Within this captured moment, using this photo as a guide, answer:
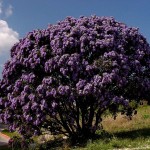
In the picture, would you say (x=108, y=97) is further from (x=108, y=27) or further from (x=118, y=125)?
(x=118, y=125)

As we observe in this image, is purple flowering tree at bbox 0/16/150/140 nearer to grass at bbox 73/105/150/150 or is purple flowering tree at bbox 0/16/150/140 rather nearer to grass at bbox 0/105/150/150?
grass at bbox 0/105/150/150

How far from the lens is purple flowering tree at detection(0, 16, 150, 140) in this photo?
25.0 metres

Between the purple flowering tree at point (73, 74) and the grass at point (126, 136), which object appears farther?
the purple flowering tree at point (73, 74)

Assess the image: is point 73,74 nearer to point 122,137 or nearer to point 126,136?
point 122,137

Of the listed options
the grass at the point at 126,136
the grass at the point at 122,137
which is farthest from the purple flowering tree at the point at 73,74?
the grass at the point at 126,136

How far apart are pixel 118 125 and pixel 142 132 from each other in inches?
227

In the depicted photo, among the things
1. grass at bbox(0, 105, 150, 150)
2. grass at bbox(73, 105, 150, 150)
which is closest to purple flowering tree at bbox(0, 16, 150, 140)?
grass at bbox(0, 105, 150, 150)

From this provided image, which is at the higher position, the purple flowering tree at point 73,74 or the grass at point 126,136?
the purple flowering tree at point 73,74

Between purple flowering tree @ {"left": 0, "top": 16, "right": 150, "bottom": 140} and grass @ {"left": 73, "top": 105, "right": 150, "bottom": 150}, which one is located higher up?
purple flowering tree @ {"left": 0, "top": 16, "right": 150, "bottom": 140}

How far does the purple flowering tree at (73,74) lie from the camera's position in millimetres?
25047

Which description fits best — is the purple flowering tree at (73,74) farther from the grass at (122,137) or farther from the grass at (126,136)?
the grass at (126,136)

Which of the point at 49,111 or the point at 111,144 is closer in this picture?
the point at 111,144

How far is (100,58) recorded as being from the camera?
83.3 ft

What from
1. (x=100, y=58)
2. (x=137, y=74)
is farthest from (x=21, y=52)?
(x=137, y=74)
